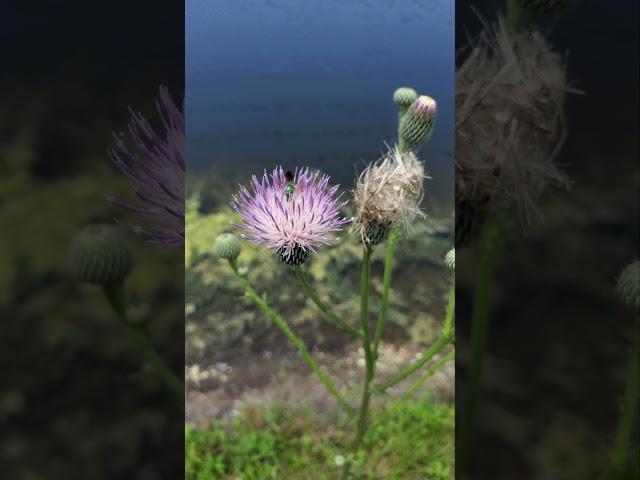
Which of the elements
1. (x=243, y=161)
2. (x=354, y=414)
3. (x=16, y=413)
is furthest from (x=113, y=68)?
(x=354, y=414)

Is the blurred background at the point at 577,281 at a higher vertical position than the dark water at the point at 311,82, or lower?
lower

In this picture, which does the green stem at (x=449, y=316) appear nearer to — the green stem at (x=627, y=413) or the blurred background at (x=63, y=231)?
the green stem at (x=627, y=413)

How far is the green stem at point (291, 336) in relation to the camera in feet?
4.21

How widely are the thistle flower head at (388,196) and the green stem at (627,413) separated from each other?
1.65 feet

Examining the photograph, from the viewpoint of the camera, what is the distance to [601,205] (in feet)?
3.45

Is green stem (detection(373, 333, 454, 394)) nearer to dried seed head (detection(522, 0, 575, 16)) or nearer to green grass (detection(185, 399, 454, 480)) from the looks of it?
green grass (detection(185, 399, 454, 480))

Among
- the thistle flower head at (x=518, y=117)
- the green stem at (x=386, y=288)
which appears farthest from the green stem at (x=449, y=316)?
the thistle flower head at (x=518, y=117)

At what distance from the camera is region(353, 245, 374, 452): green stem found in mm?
1271

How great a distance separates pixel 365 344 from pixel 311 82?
1.98 feet

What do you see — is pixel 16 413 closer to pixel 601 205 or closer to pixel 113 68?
pixel 113 68

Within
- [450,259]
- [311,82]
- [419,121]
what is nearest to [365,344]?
[450,259]

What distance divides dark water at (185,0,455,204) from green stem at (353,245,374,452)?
19cm

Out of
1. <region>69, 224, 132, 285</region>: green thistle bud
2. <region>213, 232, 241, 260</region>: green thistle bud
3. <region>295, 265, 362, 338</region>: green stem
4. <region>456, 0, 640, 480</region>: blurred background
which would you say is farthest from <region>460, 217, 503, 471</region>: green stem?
<region>69, 224, 132, 285</region>: green thistle bud

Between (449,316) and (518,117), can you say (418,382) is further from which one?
(518,117)
